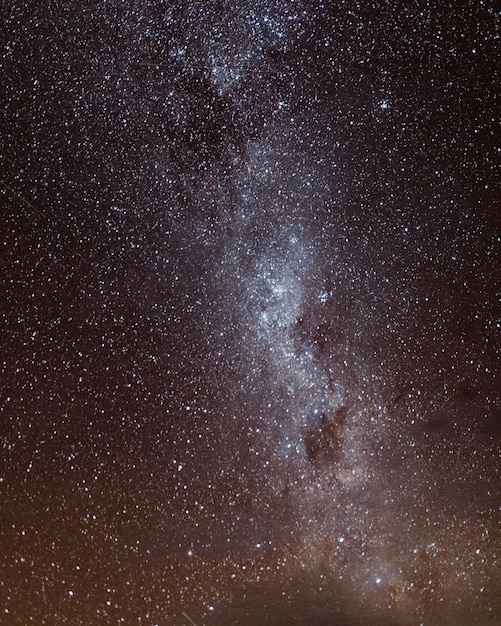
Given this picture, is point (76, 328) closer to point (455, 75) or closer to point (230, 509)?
point (230, 509)

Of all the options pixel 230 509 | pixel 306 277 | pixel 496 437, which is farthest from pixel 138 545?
pixel 496 437

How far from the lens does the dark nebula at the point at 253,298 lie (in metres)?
1.27

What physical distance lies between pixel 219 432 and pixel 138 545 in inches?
13.8

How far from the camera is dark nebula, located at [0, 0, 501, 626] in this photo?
1268mm

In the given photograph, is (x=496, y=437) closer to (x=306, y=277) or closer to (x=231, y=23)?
(x=306, y=277)

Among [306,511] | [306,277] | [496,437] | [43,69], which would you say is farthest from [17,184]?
[496,437]

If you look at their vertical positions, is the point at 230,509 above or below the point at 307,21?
below

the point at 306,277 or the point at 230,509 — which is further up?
the point at 306,277

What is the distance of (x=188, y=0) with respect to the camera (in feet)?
4.12

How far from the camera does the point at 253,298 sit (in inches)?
50.3

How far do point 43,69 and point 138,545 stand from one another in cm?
118

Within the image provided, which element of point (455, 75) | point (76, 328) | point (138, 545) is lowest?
point (138, 545)

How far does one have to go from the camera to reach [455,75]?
4.23ft

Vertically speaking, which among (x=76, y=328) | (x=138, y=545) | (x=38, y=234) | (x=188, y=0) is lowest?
(x=138, y=545)
